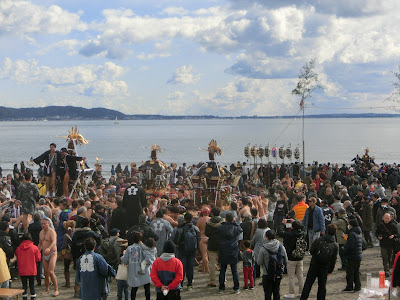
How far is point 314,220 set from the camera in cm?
1226

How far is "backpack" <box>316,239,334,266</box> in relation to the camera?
888 cm

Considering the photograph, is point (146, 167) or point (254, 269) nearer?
point (254, 269)

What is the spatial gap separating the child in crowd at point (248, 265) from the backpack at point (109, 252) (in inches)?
96.9

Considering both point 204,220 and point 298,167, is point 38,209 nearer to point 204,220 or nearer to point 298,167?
point 204,220

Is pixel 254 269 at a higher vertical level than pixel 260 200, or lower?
lower

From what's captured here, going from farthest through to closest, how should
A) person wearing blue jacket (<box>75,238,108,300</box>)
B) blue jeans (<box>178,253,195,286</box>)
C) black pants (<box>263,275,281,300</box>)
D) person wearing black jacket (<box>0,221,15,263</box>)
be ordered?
blue jeans (<box>178,253,195,286</box>)
person wearing black jacket (<box>0,221,15,263</box>)
black pants (<box>263,275,281,300</box>)
person wearing blue jacket (<box>75,238,108,300</box>)

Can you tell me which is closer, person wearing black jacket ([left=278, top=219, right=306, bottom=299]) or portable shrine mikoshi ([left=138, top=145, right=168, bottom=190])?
person wearing black jacket ([left=278, top=219, right=306, bottom=299])

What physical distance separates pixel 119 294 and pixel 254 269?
3.05 meters

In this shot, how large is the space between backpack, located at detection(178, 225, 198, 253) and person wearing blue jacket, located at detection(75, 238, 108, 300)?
2536 millimetres

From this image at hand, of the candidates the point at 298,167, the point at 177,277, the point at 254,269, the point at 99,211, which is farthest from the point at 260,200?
the point at 298,167

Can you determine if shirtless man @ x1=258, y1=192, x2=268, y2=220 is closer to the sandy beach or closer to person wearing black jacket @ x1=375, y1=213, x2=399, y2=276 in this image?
the sandy beach

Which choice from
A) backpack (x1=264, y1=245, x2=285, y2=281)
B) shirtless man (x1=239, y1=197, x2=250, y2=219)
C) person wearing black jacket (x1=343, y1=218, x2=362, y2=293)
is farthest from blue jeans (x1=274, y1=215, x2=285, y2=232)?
backpack (x1=264, y1=245, x2=285, y2=281)

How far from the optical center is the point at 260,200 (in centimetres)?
1436

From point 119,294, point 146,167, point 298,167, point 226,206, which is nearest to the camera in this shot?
point 119,294
